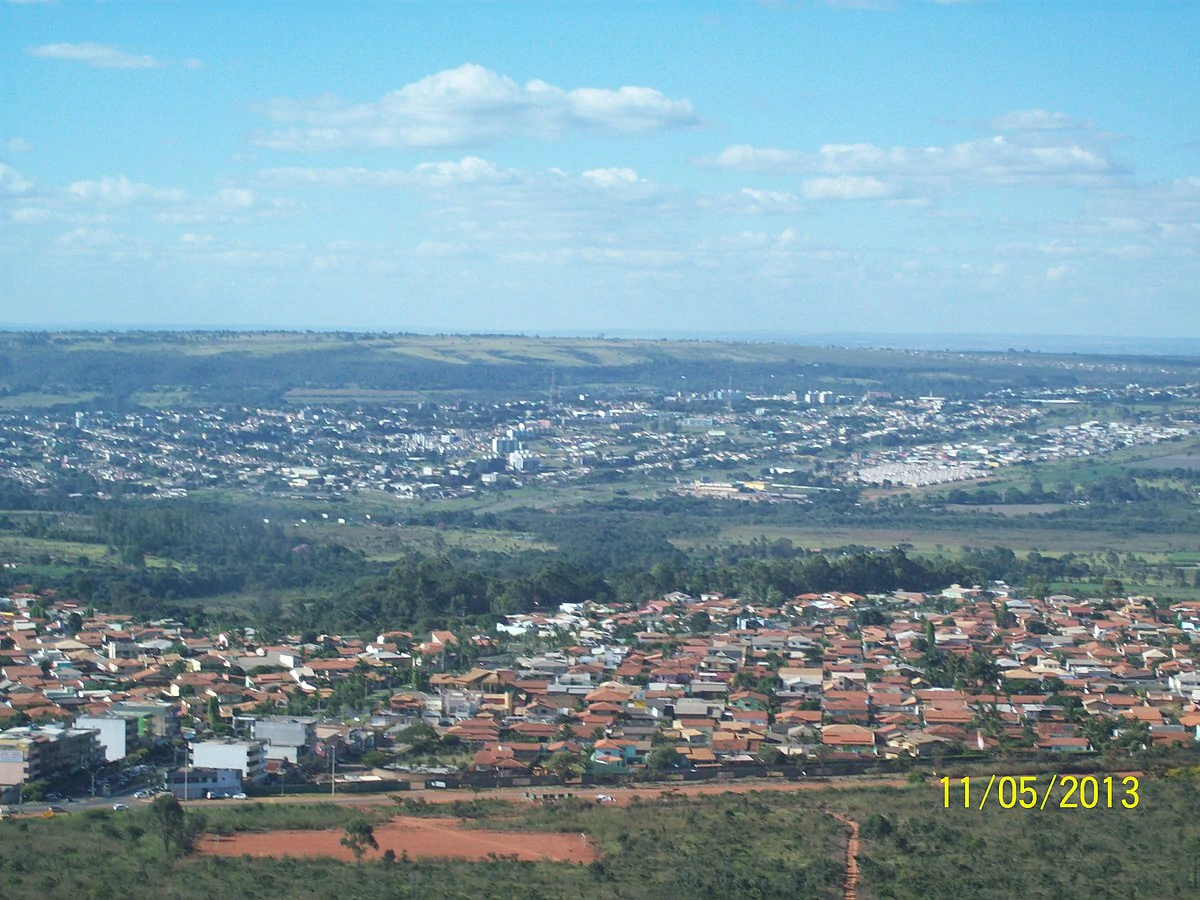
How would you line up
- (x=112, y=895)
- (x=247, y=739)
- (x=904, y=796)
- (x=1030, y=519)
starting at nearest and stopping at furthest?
1. (x=112, y=895)
2. (x=904, y=796)
3. (x=247, y=739)
4. (x=1030, y=519)

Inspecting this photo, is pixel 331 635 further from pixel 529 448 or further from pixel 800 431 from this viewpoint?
pixel 800 431

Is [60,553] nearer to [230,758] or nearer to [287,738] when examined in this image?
[287,738]

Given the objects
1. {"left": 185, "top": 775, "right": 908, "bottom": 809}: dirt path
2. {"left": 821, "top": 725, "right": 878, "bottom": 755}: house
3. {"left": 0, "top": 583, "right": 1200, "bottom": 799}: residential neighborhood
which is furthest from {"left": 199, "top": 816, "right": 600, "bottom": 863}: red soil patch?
{"left": 821, "top": 725, "right": 878, "bottom": 755}: house

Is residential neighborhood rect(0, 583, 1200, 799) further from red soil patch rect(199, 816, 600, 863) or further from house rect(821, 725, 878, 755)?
red soil patch rect(199, 816, 600, 863)

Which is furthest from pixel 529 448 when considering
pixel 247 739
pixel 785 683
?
pixel 247 739

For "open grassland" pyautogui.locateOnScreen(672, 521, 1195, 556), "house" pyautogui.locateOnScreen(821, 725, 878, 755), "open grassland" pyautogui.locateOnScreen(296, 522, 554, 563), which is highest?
"house" pyautogui.locateOnScreen(821, 725, 878, 755)

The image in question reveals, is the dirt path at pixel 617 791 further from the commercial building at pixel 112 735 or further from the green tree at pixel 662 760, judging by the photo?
the commercial building at pixel 112 735
